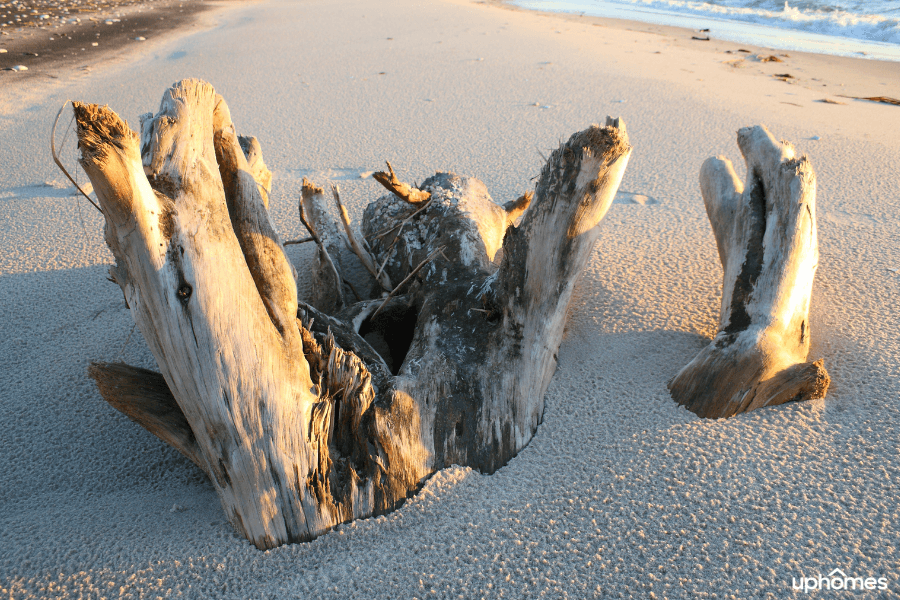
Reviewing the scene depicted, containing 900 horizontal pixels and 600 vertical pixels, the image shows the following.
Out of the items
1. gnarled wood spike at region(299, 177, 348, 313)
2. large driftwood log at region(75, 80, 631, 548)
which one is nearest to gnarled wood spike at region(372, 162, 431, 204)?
Answer: gnarled wood spike at region(299, 177, 348, 313)

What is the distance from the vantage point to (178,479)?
5.98 ft

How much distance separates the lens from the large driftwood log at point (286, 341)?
1459 mm

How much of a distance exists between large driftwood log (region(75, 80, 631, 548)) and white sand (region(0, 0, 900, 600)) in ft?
0.41

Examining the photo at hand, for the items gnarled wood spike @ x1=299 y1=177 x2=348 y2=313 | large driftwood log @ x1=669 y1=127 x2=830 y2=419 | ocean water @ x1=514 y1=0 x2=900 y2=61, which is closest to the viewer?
large driftwood log @ x1=669 y1=127 x2=830 y2=419

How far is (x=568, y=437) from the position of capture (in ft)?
5.86

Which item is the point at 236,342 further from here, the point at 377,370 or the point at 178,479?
the point at 178,479

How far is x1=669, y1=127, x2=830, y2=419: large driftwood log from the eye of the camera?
70.3 inches

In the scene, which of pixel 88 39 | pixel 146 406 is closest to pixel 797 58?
pixel 146 406

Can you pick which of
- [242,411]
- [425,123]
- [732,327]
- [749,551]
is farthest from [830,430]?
[425,123]

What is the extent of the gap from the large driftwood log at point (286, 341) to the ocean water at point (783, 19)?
25.6ft

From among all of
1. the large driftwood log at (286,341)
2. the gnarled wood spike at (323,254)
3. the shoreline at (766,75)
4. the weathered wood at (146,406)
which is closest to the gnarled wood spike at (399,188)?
the gnarled wood spike at (323,254)

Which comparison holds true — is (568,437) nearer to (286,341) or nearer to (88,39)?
(286,341)

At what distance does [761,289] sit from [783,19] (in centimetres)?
1106

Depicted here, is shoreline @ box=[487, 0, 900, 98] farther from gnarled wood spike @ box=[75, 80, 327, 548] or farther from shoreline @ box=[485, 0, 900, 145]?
gnarled wood spike @ box=[75, 80, 327, 548]
